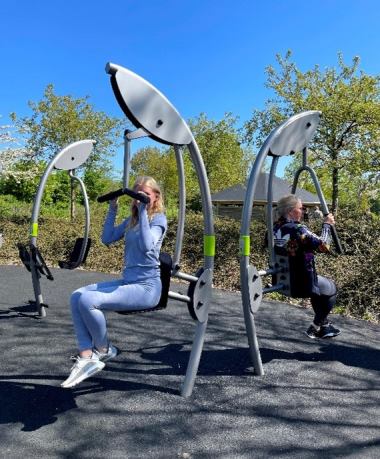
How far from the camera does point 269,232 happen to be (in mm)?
3834

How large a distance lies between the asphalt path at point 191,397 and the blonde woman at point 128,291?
31 centimetres

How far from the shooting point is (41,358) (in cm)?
354

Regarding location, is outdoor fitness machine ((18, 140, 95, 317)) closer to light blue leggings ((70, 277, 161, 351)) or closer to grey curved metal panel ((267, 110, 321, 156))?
light blue leggings ((70, 277, 161, 351))

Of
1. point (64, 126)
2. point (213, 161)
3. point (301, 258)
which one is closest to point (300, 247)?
point (301, 258)

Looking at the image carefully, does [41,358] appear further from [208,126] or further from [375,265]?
[208,126]

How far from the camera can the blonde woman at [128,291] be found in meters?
2.64

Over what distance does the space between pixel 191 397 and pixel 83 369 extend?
734 millimetres

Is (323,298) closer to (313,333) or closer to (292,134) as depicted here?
(313,333)

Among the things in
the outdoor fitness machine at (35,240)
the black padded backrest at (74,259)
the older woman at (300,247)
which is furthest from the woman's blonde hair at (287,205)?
the black padded backrest at (74,259)

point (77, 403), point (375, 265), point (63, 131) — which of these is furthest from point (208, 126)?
point (77, 403)

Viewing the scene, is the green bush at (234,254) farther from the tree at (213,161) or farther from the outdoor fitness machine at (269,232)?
the tree at (213,161)

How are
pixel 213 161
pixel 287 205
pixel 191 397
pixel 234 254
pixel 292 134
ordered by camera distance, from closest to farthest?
pixel 191 397, pixel 292 134, pixel 287 205, pixel 234 254, pixel 213 161

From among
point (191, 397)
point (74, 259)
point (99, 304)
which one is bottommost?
point (191, 397)

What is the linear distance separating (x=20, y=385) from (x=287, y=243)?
7.20ft
